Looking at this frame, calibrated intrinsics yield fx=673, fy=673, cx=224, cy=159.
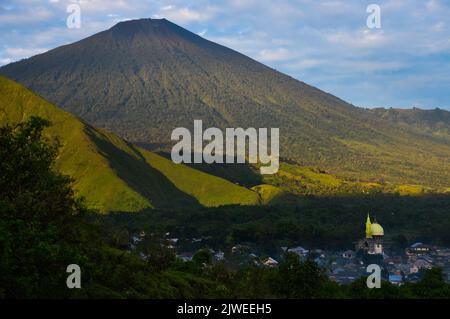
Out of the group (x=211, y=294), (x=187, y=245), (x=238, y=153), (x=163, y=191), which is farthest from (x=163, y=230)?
(x=238, y=153)

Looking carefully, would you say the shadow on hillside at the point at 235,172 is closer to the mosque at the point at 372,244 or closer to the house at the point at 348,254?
the mosque at the point at 372,244

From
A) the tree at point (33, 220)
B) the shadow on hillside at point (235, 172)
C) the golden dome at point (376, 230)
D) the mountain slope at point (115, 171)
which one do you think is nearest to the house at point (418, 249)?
the golden dome at point (376, 230)

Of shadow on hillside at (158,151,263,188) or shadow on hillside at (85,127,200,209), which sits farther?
shadow on hillside at (158,151,263,188)

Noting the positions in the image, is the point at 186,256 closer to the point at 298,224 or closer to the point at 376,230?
the point at 298,224

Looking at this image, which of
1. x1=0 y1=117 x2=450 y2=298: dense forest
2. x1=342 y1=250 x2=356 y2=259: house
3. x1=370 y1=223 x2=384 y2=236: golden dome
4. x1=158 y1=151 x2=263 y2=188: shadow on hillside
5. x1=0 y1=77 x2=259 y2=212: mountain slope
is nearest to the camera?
x1=0 y1=117 x2=450 y2=298: dense forest

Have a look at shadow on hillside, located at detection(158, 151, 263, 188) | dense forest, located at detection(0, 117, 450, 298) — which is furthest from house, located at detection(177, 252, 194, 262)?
shadow on hillside, located at detection(158, 151, 263, 188)

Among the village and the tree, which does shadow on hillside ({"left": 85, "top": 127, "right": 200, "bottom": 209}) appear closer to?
the village

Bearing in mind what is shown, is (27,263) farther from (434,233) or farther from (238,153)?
(238,153)
